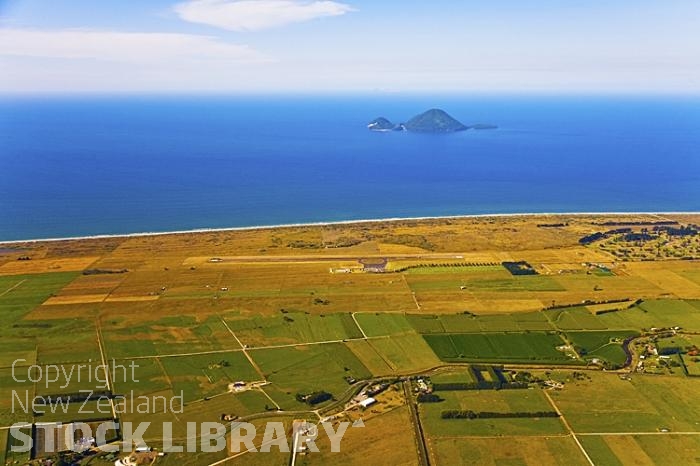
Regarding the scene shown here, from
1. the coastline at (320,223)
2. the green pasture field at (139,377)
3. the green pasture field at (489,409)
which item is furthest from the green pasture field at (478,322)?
the coastline at (320,223)

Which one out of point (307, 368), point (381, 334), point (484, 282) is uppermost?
point (484, 282)

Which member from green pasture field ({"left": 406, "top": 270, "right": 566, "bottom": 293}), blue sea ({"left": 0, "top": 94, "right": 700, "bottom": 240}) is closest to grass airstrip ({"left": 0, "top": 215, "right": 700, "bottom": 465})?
green pasture field ({"left": 406, "top": 270, "right": 566, "bottom": 293})

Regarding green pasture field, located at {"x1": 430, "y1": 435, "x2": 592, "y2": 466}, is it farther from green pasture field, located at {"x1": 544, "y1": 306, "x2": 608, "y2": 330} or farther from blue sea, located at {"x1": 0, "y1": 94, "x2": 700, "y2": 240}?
blue sea, located at {"x1": 0, "y1": 94, "x2": 700, "y2": 240}

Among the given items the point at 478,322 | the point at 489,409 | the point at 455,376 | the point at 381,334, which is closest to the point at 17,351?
the point at 381,334

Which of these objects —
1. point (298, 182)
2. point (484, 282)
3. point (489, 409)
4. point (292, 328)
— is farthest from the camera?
point (298, 182)

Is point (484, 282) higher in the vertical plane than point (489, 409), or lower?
higher

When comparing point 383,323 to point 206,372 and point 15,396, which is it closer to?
point 206,372
